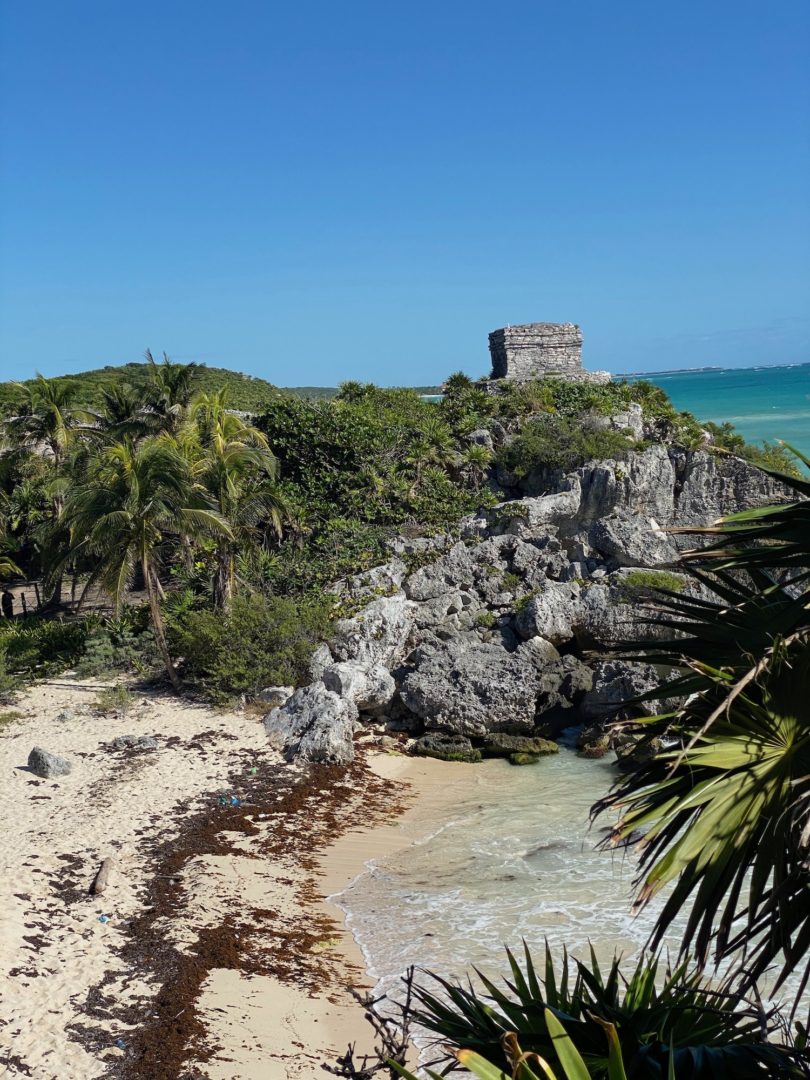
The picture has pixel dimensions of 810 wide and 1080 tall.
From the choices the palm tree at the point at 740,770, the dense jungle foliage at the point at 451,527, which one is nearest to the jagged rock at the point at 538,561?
the dense jungle foliage at the point at 451,527

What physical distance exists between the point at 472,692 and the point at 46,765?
737 centimetres

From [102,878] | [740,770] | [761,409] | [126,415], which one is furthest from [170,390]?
[761,409]

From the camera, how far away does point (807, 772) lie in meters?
2.91

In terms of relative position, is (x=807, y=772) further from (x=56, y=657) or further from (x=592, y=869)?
(x=56, y=657)

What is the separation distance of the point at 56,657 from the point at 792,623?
18338mm

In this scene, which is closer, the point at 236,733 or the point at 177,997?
the point at 177,997

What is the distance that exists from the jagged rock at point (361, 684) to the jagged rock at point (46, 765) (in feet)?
16.3

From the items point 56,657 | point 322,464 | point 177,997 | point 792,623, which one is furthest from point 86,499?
point 792,623

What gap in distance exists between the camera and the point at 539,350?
104 feet

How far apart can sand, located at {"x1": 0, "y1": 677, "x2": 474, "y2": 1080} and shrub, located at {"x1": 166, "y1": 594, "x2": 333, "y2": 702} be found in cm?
81

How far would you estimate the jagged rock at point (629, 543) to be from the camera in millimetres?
20250

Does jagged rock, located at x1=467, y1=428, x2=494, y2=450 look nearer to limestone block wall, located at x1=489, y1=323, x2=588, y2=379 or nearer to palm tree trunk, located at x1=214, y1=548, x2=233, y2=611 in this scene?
limestone block wall, located at x1=489, y1=323, x2=588, y2=379

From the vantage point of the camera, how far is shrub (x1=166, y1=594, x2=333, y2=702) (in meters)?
17.4

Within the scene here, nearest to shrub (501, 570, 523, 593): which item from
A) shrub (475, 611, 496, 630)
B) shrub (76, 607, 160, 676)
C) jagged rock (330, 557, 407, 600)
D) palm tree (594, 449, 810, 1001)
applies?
shrub (475, 611, 496, 630)
